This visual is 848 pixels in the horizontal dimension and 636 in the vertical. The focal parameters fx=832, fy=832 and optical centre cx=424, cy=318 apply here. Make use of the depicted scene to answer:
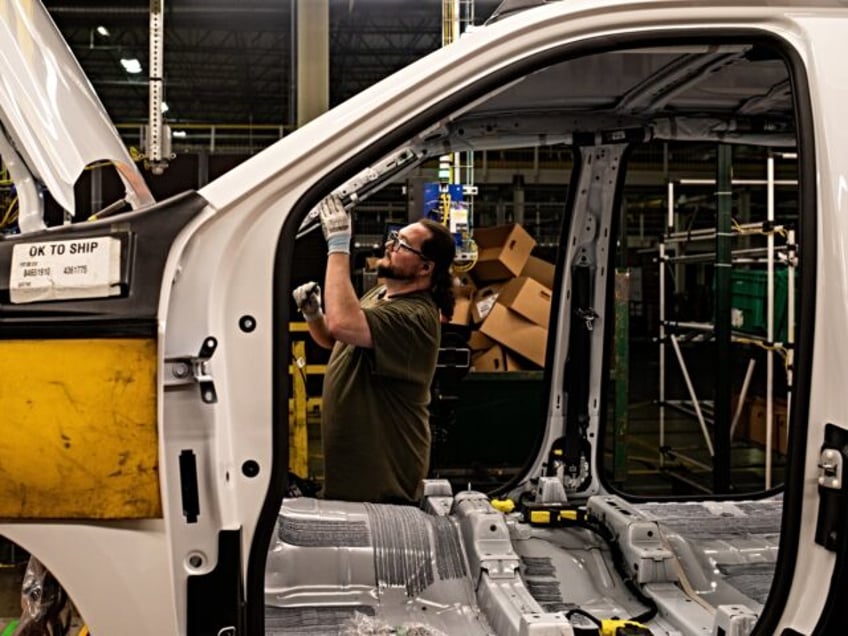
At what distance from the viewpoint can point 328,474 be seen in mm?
3527

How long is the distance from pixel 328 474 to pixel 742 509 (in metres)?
1.77

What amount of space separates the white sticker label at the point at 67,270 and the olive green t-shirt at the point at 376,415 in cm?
186

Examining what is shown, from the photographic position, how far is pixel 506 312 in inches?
299

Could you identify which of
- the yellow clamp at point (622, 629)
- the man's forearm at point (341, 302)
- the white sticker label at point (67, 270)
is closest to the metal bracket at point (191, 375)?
the white sticker label at point (67, 270)

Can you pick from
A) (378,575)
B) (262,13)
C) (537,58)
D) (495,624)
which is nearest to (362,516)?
(378,575)

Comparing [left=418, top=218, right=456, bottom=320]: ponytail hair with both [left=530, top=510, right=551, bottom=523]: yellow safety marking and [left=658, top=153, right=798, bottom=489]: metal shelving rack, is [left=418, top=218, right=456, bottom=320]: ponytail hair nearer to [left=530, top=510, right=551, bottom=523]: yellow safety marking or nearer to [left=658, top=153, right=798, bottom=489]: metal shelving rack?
[left=530, top=510, right=551, bottom=523]: yellow safety marking

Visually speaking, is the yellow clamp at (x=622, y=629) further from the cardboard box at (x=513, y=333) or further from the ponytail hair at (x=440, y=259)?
the cardboard box at (x=513, y=333)

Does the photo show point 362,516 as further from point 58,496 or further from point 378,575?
point 58,496

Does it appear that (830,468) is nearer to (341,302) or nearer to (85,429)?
(85,429)

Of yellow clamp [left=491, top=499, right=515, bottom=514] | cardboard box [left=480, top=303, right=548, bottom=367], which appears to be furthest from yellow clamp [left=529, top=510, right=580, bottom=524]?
cardboard box [left=480, top=303, right=548, bottom=367]

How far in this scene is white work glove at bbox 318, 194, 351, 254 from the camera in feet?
9.57

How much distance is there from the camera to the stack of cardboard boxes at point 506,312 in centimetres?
762

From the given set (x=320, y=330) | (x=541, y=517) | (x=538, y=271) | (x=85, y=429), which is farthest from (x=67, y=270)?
(x=538, y=271)

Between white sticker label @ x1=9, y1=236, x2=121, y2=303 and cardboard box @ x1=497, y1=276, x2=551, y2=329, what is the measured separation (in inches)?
244
